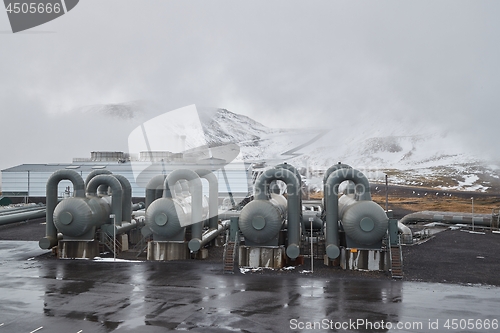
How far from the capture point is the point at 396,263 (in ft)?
93.8

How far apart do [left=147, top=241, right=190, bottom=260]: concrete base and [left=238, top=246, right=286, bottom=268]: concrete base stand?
5221 mm

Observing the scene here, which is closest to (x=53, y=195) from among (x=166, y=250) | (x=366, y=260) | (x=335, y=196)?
(x=166, y=250)

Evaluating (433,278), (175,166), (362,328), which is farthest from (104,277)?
(175,166)

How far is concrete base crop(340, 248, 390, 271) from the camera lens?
99.4 ft

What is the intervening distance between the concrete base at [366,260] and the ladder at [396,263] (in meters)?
0.85

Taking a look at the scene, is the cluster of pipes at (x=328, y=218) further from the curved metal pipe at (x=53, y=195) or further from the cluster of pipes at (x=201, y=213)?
the curved metal pipe at (x=53, y=195)

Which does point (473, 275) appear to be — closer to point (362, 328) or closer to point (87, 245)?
point (362, 328)

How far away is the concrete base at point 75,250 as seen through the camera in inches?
1369

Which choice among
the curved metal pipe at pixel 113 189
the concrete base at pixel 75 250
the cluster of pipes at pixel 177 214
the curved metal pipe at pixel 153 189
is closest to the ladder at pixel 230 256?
the cluster of pipes at pixel 177 214

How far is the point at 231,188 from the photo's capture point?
7962 cm

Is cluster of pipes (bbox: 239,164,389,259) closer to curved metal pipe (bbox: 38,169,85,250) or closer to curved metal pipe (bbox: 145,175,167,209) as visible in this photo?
curved metal pipe (bbox: 145,175,167,209)

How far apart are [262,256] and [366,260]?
23.8 ft

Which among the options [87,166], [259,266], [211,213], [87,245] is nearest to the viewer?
[259,266]

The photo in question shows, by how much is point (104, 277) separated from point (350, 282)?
15.5 m
